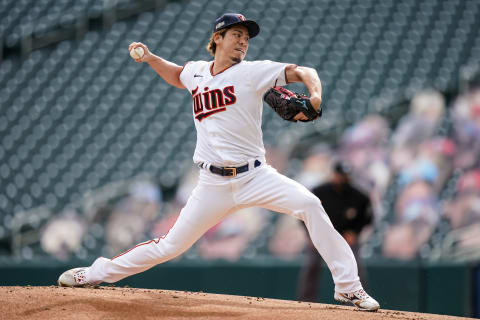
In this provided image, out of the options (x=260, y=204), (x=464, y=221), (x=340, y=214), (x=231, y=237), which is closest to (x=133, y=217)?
(x=231, y=237)

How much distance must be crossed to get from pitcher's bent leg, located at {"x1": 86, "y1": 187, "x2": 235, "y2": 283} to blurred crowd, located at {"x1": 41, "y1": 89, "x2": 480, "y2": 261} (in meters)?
3.38

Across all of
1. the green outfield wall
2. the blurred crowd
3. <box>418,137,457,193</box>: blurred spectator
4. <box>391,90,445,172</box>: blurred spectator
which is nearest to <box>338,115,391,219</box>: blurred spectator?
the blurred crowd

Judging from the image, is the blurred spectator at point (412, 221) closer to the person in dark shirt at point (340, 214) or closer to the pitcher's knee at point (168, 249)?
the person in dark shirt at point (340, 214)

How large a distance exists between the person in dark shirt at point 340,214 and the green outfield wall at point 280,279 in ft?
1.36

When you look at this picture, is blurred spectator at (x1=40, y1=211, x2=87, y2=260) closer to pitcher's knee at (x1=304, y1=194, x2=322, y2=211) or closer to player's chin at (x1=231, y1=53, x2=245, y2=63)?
player's chin at (x1=231, y1=53, x2=245, y2=63)

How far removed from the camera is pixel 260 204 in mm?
3619

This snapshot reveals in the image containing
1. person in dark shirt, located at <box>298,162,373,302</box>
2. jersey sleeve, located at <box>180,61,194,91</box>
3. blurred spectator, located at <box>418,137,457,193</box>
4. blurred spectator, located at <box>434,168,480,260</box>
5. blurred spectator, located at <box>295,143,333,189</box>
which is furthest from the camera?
blurred spectator, located at <box>418,137,457,193</box>

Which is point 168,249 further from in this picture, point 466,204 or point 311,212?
point 466,204

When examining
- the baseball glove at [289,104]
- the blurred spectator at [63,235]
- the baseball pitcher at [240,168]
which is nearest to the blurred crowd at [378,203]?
the blurred spectator at [63,235]

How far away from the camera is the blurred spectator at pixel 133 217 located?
7309 mm

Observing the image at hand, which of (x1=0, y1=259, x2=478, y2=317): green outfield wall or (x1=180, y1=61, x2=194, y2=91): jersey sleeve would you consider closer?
(x1=180, y1=61, x2=194, y2=91): jersey sleeve

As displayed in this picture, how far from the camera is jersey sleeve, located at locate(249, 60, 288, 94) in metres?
3.52

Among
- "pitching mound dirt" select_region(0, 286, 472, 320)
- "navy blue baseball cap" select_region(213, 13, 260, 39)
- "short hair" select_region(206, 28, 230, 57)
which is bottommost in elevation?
"pitching mound dirt" select_region(0, 286, 472, 320)

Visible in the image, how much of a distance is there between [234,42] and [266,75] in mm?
283
